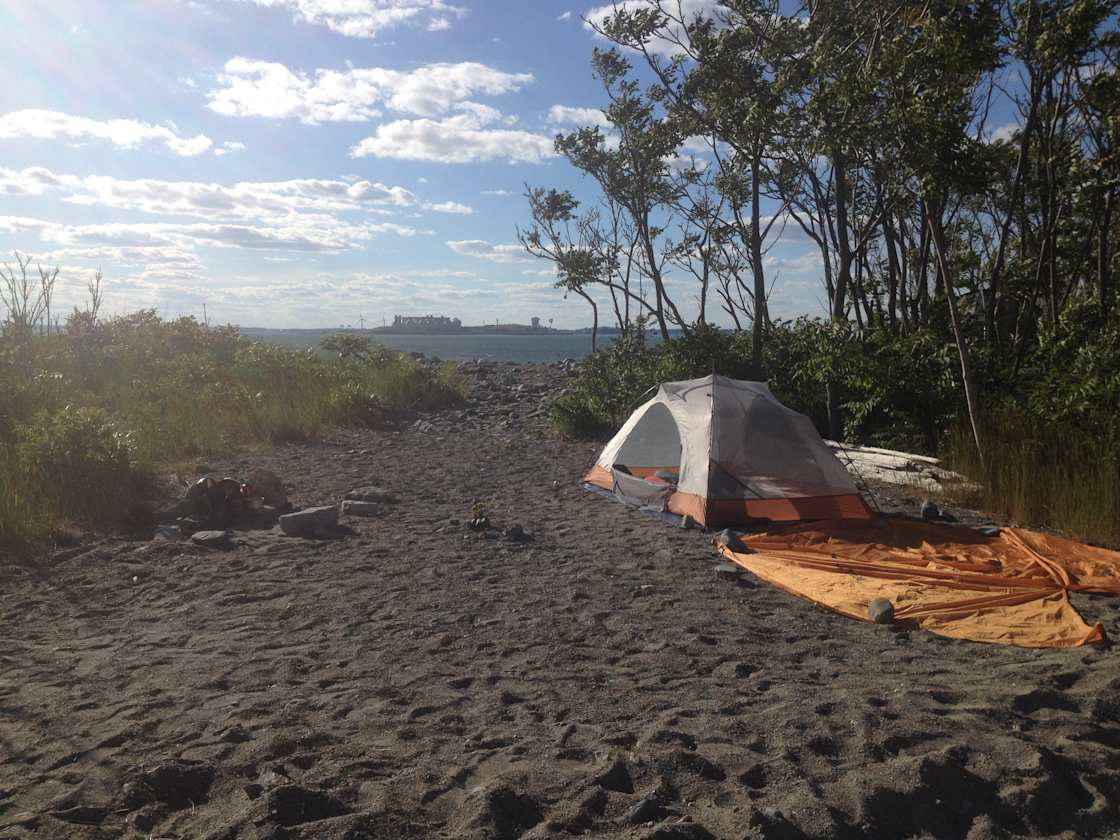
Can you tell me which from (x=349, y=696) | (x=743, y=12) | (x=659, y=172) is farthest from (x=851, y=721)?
(x=659, y=172)

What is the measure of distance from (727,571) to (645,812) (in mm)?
3466

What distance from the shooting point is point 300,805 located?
119 inches

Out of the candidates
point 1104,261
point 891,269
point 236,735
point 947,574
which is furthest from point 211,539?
point 891,269

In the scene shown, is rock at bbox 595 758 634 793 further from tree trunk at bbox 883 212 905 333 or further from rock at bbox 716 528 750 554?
tree trunk at bbox 883 212 905 333

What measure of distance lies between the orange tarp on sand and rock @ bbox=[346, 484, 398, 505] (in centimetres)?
374

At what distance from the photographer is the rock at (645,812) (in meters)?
3.03

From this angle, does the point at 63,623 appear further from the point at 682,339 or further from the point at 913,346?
the point at 682,339

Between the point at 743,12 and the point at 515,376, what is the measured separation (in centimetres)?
1498

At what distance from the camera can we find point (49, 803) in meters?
3.05

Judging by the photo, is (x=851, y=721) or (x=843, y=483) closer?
(x=851, y=721)

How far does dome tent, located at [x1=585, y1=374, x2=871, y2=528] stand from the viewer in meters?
7.90

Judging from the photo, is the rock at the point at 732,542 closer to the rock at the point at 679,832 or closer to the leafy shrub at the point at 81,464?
the rock at the point at 679,832

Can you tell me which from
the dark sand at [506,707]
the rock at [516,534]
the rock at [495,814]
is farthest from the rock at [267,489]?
the rock at [495,814]

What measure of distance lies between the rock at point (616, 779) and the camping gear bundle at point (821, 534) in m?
2.70
